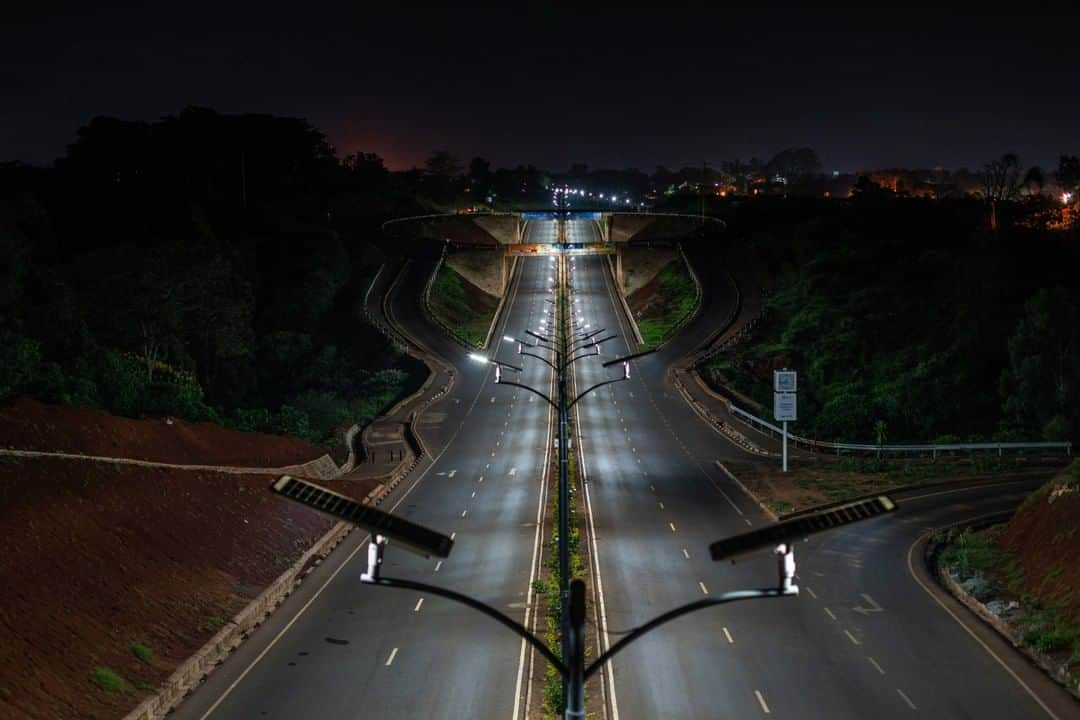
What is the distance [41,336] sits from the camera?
54.8m

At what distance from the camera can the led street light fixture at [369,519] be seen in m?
13.1

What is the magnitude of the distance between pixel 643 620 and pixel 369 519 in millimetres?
22072

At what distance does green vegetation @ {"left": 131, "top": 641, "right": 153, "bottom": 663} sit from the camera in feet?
93.1

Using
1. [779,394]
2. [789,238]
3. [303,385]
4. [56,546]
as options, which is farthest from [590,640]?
[789,238]

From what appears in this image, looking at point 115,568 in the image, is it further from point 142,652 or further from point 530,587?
point 530,587

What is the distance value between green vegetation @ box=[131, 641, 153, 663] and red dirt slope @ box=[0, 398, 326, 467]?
11528mm

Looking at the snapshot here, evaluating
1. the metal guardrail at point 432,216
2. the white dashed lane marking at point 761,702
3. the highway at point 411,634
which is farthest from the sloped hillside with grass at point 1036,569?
the metal guardrail at point 432,216

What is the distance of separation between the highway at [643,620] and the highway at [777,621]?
0.25 feet

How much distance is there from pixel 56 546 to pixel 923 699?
22.7 meters

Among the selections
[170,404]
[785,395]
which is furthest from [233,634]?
[785,395]

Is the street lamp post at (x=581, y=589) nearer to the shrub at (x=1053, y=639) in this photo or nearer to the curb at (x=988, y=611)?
the curb at (x=988, y=611)

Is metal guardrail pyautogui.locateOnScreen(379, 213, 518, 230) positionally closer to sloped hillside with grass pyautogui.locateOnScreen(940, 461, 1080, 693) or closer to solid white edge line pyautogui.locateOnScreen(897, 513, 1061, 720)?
solid white edge line pyautogui.locateOnScreen(897, 513, 1061, 720)

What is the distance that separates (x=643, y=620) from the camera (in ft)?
112

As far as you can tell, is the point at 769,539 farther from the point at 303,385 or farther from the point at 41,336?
the point at 303,385
